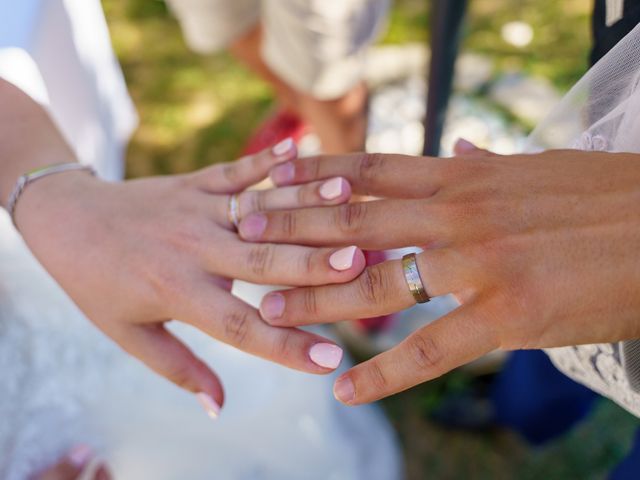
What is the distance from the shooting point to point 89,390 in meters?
1.08

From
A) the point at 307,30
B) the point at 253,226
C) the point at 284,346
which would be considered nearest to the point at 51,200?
the point at 253,226

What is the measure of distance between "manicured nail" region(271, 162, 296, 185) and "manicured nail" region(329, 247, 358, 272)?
178mm

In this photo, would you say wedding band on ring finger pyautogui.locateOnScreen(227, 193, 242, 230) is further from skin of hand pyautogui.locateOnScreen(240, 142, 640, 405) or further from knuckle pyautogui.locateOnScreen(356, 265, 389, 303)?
knuckle pyautogui.locateOnScreen(356, 265, 389, 303)

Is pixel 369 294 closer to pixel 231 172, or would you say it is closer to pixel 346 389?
pixel 346 389

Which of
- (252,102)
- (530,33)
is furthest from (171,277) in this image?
(530,33)

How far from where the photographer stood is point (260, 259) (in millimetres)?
840

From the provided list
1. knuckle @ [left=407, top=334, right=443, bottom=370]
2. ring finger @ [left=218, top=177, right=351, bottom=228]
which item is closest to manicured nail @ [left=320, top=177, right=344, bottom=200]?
ring finger @ [left=218, top=177, right=351, bottom=228]

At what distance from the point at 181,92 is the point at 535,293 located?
1.87m

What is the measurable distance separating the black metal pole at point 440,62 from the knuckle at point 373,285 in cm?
61

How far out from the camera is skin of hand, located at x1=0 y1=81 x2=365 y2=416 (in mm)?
823

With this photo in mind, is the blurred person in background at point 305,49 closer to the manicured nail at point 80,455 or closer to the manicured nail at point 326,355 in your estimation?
the manicured nail at point 326,355

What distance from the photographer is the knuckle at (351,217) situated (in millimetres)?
818

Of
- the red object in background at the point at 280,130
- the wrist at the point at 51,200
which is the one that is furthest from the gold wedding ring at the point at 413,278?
the red object in background at the point at 280,130

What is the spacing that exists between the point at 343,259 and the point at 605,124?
13.7 inches
